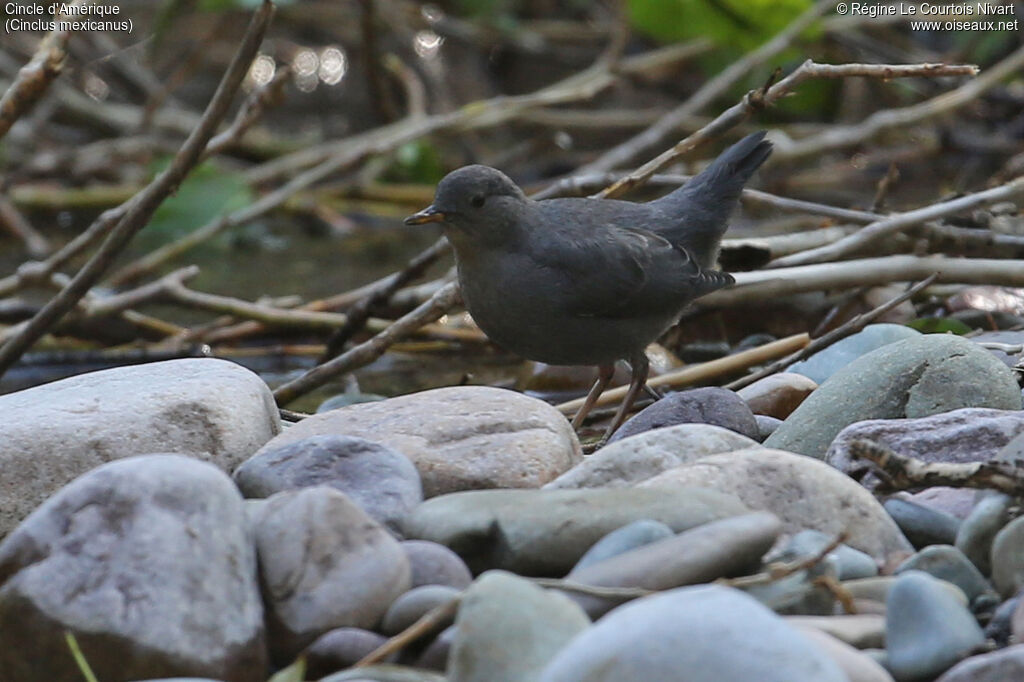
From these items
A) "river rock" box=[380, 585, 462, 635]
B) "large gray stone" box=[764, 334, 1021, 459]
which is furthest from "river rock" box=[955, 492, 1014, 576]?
"river rock" box=[380, 585, 462, 635]

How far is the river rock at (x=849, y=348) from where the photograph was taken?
163 inches

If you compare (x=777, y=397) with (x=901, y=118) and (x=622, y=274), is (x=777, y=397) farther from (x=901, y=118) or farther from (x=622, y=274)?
(x=901, y=118)

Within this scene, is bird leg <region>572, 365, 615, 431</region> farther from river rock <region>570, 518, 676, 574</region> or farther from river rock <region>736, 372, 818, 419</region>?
river rock <region>570, 518, 676, 574</region>

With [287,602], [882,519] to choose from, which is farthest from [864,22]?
[287,602]

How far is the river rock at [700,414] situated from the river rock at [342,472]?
0.73 metres

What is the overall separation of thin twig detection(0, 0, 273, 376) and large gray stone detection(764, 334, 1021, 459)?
Answer: 189 centimetres

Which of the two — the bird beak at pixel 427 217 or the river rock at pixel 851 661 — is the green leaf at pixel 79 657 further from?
the bird beak at pixel 427 217

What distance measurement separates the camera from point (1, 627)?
92.9 inches

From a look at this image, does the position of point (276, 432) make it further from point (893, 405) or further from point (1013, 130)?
point (1013, 130)

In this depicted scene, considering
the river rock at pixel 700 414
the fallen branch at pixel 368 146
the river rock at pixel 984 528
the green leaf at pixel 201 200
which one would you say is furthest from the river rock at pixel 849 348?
the green leaf at pixel 201 200

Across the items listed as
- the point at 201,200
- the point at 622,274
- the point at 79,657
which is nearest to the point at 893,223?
the point at 622,274

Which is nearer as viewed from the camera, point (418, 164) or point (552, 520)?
point (552, 520)

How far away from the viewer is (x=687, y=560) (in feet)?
7.38

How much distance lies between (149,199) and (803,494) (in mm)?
2312
